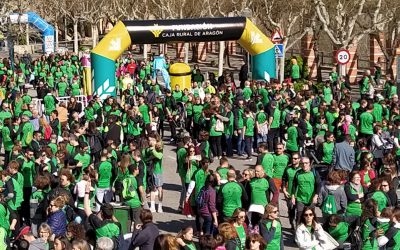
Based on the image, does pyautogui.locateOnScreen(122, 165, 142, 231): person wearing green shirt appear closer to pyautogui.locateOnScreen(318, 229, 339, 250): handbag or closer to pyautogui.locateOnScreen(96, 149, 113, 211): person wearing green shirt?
pyautogui.locateOnScreen(96, 149, 113, 211): person wearing green shirt

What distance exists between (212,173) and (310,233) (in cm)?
315

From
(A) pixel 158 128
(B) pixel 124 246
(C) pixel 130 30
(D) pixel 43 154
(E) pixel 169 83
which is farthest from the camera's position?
(E) pixel 169 83

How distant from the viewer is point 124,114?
74.0 ft

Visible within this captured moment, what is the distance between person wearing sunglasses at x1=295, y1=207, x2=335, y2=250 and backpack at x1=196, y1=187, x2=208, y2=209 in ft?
9.16

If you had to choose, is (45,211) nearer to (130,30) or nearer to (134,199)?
(134,199)

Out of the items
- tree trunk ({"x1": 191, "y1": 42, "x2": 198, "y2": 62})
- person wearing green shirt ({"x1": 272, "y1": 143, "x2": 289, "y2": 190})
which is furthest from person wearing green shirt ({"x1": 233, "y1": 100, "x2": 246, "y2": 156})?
tree trunk ({"x1": 191, "y1": 42, "x2": 198, "y2": 62})

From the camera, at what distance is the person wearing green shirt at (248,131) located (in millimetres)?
22281

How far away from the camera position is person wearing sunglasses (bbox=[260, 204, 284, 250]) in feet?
37.8

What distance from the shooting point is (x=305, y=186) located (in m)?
14.3

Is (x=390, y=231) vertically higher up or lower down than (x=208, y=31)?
lower down

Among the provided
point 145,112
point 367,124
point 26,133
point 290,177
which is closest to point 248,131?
point 145,112

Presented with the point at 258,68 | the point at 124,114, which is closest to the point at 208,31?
the point at 258,68

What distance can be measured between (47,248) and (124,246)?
1.48 metres

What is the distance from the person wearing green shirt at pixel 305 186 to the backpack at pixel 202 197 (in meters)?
1.41
